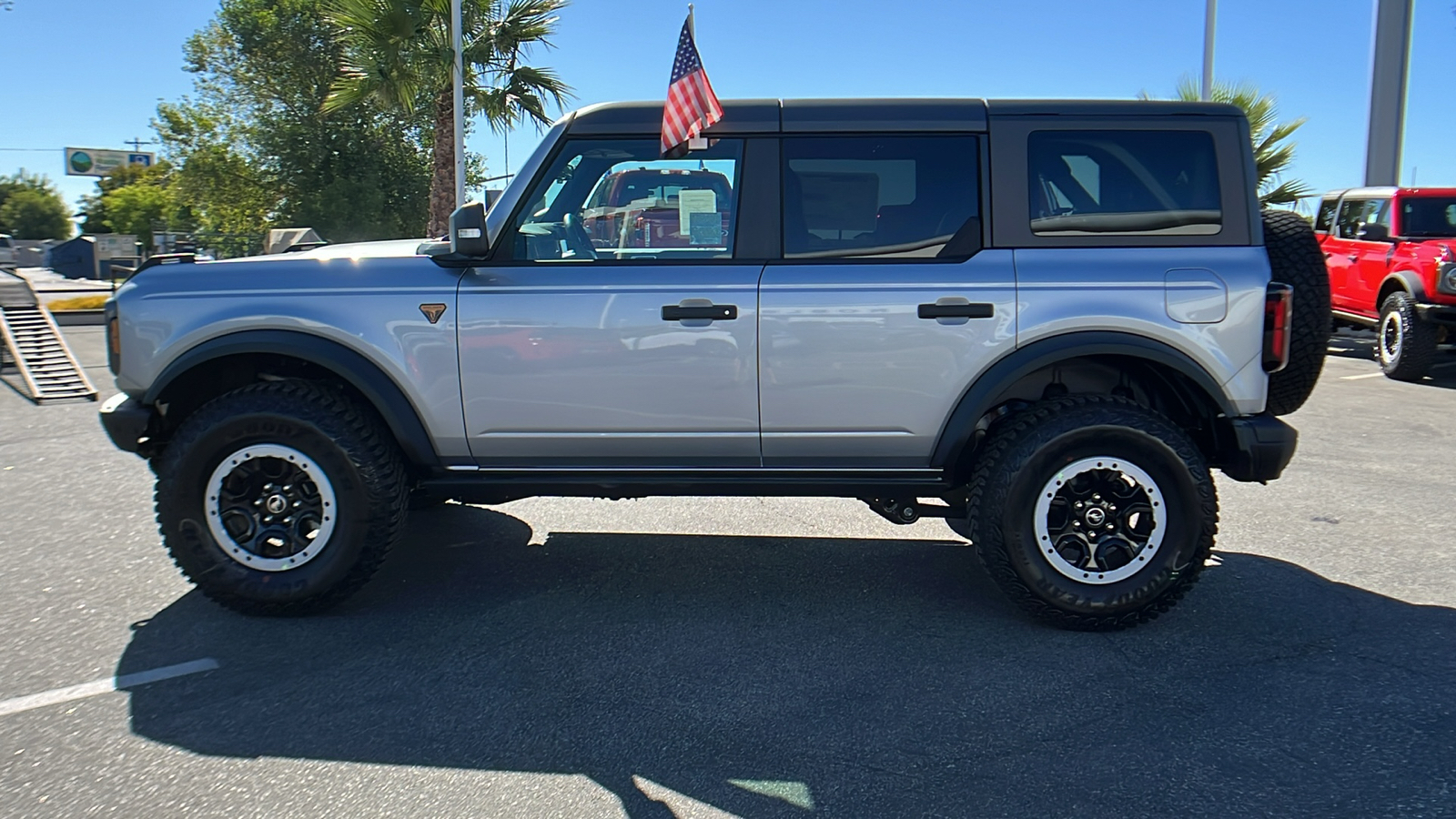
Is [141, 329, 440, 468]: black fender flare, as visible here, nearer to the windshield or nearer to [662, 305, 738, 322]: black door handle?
[662, 305, 738, 322]: black door handle

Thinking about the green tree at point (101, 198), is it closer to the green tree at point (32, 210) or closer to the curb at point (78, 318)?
the green tree at point (32, 210)

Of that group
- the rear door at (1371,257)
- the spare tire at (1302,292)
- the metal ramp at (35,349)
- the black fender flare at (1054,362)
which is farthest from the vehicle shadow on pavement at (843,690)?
the rear door at (1371,257)

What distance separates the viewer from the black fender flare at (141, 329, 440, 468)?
4125mm

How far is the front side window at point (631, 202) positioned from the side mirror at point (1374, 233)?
10360mm

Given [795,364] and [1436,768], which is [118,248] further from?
[1436,768]

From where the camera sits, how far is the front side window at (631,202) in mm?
4176

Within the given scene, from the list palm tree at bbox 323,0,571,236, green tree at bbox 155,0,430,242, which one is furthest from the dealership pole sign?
palm tree at bbox 323,0,571,236

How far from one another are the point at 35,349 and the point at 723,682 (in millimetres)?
10200

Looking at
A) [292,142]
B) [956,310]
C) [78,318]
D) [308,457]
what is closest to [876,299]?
[956,310]

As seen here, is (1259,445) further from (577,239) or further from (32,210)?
(32,210)

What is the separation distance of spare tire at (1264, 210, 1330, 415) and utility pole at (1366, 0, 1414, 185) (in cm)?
1712

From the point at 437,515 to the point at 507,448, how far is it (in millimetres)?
1756

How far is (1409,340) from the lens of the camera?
1112cm

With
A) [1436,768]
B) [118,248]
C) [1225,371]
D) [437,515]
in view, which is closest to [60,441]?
[437,515]
